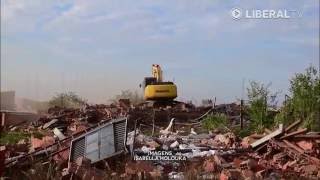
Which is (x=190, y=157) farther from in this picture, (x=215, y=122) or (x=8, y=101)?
(x=8, y=101)

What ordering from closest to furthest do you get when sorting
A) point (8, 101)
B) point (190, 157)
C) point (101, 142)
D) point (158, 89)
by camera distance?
point (101, 142) < point (190, 157) < point (158, 89) < point (8, 101)

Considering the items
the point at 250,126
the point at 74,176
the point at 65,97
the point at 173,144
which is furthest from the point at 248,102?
the point at 65,97

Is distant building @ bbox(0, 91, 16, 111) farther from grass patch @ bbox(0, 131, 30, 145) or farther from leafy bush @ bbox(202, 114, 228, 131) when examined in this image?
leafy bush @ bbox(202, 114, 228, 131)

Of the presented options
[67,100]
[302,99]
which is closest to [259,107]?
[302,99]

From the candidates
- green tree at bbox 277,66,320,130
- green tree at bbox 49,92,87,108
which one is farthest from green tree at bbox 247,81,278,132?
green tree at bbox 49,92,87,108

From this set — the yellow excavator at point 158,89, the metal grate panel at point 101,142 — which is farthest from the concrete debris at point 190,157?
the yellow excavator at point 158,89

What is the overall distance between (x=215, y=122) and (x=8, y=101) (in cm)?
1391

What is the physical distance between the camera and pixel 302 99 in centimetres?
1333

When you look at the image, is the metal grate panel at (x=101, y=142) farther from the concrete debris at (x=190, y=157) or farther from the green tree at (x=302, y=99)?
the green tree at (x=302, y=99)

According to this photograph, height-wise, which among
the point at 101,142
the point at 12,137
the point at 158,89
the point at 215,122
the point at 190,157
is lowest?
the point at 12,137

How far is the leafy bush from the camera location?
1467 centimetres

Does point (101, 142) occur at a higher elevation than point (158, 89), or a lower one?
lower

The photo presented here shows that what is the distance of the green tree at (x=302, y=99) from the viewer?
13273 millimetres

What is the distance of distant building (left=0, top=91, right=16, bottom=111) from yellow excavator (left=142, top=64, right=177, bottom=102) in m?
7.94
